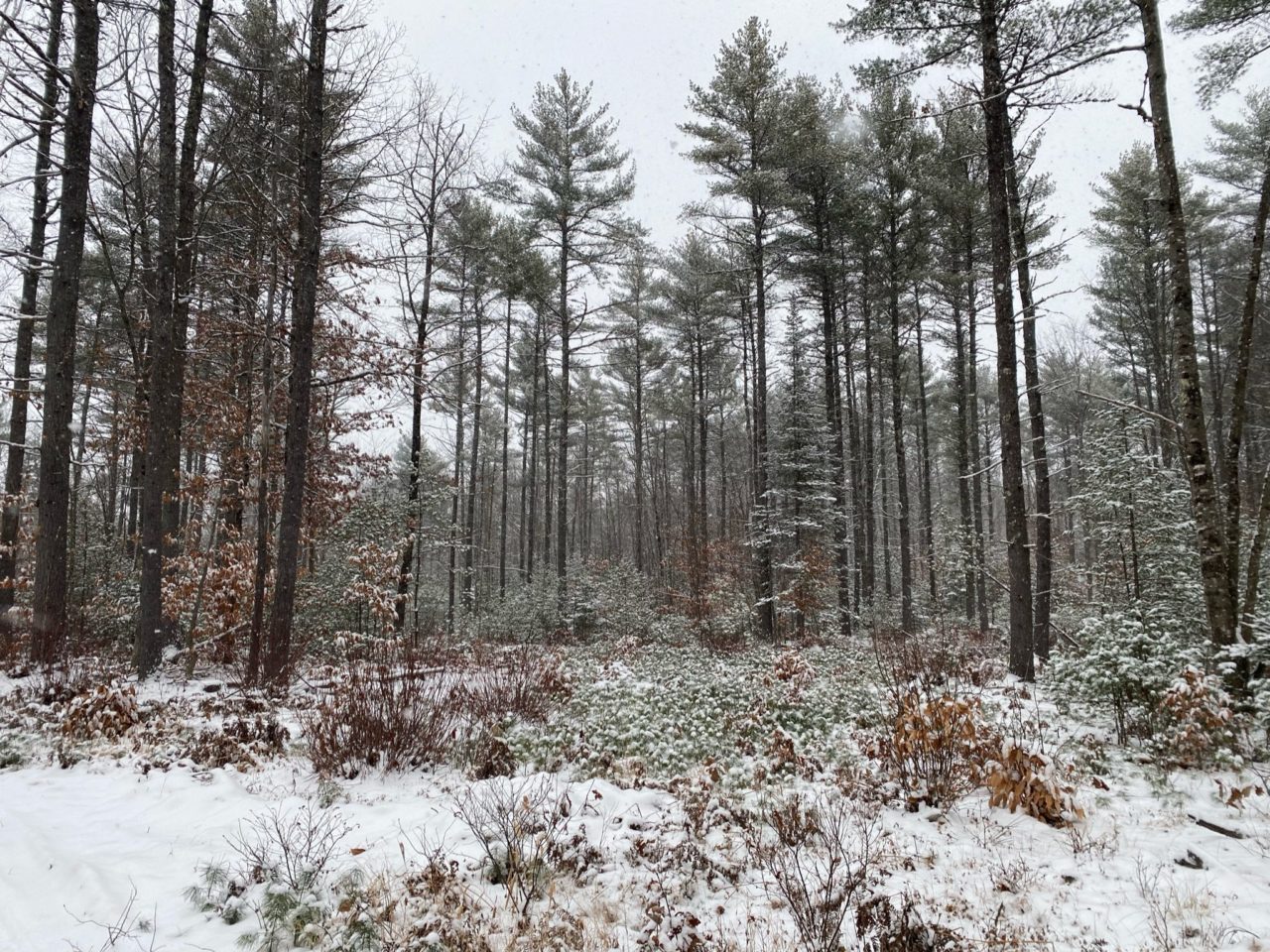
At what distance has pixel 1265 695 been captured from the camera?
16.0ft

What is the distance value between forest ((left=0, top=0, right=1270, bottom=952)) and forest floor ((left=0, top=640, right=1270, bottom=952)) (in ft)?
0.11

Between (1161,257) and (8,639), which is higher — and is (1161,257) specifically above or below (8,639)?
above

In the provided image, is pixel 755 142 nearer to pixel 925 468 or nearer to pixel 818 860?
pixel 925 468

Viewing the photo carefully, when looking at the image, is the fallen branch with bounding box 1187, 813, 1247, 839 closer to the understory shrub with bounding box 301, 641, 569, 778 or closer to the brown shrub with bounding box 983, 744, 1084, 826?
the brown shrub with bounding box 983, 744, 1084, 826

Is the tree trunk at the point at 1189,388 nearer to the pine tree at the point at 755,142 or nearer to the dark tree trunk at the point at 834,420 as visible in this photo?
the pine tree at the point at 755,142

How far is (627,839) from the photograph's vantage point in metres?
4.06

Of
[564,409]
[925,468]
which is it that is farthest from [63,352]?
[925,468]

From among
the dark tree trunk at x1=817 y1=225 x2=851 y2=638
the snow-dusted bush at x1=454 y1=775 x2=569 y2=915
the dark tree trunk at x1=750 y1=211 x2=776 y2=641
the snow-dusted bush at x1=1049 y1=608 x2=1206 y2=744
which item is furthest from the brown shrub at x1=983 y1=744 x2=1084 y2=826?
the dark tree trunk at x1=817 y1=225 x2=851 y2=638

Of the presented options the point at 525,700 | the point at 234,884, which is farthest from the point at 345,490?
the point at 234,884

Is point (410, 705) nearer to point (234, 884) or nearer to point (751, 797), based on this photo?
point (234, 884)

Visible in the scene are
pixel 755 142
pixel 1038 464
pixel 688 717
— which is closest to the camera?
pixel 688 717

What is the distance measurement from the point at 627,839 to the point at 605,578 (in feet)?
46.1

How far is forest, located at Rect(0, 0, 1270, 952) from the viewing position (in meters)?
3.47

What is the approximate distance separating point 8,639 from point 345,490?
5.39 metres
